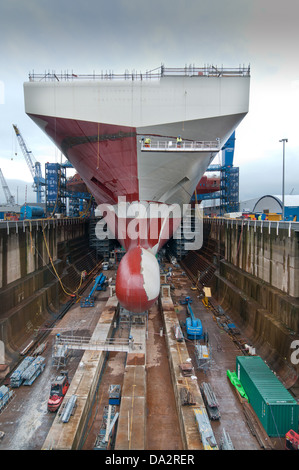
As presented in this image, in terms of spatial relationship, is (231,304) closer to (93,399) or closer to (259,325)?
(259,325)

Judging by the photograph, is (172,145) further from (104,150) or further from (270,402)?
(270,402)

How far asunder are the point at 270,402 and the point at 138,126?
8844 mm

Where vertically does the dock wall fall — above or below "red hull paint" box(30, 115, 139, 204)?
below

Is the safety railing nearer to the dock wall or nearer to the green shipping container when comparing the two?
the dock wall

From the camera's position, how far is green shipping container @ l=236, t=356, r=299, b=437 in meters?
5.59

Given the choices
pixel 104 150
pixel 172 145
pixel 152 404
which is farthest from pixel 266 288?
pixel 104 150

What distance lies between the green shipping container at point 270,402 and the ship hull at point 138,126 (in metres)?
3.74

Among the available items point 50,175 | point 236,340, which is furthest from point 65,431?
point 50,175

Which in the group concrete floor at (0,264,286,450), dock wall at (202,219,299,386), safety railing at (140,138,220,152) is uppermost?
safety railing at (140,138,220,152)

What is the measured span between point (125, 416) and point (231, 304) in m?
7.83

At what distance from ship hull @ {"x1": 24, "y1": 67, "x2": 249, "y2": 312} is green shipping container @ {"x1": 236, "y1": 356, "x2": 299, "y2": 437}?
3738 millimetres

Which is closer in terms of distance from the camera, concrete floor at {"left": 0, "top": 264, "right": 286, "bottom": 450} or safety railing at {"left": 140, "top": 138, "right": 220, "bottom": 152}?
concrete floor at {"left": 0, "top": 264, "right": 286, "bottom": 450}

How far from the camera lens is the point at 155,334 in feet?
33.1

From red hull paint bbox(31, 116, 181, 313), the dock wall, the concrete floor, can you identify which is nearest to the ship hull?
red hull paint bbox(31, 116, 181, 313)
